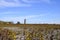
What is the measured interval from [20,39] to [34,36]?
114 centimetres

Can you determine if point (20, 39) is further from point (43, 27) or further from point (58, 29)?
point (58, 29)

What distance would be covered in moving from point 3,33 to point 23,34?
1.60 m

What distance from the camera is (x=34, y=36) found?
16.7 meters

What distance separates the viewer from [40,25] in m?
18.5

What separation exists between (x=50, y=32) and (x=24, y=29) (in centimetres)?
210

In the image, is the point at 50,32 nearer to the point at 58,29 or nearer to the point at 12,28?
the point at 58,29

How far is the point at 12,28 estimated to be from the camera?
17.8m

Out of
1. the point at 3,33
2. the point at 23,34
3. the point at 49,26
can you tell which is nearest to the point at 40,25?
the point at 49,26

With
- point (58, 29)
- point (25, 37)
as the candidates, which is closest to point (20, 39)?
point (25, 37)

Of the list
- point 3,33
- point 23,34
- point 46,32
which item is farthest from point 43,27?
point 3,33

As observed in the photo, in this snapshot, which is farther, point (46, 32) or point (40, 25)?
point (40, 25)

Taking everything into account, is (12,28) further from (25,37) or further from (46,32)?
(46,32)

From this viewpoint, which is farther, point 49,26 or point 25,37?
point 49,26

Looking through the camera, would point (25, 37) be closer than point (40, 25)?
Yes
